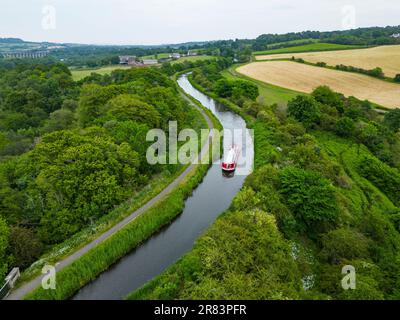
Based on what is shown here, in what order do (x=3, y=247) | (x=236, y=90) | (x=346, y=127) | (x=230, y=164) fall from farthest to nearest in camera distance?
(x=236, y=90)
(x=346, y=127)
(x=230, y=164)
(x=3, y=247)

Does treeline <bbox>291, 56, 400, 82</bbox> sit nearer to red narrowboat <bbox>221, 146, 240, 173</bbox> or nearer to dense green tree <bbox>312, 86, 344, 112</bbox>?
dense green tree <bbox>312, 86, 344, 112</bbox>

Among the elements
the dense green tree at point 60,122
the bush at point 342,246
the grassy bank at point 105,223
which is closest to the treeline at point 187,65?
the dense green tree at point 60,122

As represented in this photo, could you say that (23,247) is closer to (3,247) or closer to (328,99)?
(3,247)

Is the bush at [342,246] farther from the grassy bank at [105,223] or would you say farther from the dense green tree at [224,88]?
the dense green tree at [224,88]

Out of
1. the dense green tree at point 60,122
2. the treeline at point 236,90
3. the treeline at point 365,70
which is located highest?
the treeline at point 365,70

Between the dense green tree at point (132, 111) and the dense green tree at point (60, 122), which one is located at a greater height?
the dense green tree at point (132, 111)

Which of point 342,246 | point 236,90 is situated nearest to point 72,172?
point 342,246
